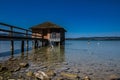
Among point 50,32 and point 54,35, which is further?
point 54,35

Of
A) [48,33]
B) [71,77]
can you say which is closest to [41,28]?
[48,33]

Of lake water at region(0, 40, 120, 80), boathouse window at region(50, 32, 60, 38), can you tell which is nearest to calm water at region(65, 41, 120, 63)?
lake water at region(0, 40, 120, 80)

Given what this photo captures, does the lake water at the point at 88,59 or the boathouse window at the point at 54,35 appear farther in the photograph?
the boathouse window at the point at 54,35

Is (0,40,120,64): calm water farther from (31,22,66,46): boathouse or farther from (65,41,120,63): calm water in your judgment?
(31,22,66,46): boathouse

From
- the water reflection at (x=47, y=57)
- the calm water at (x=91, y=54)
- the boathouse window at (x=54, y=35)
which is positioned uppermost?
the boathouse window at (x=54, y=35)

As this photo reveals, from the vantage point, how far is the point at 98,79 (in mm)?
8273

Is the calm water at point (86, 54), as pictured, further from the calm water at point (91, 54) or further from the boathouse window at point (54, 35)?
the boathouse window at point (54, 35)

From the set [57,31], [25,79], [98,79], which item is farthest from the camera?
[57,31]

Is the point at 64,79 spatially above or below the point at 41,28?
below

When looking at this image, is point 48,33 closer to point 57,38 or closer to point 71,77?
point 57,38

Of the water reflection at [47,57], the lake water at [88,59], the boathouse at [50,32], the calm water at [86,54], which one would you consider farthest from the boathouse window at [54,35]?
the water reflection at [47,57]

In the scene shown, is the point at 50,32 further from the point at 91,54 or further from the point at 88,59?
the point at 88,59

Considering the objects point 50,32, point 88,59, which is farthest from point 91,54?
point 50,32

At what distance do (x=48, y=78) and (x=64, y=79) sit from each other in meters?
0.71
